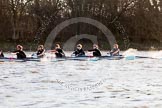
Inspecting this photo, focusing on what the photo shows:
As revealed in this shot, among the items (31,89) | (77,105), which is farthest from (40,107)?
(31,89)

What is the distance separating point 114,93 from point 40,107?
4.65 metres

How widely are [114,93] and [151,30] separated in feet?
197

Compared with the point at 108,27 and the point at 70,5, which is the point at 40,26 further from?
the point at 108,27

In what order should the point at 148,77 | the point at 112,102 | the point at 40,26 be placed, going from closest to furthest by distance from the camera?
1. the point at 112,102
2. the point at 148,77
3. the point at 40,26

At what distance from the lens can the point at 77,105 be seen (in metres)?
18.0

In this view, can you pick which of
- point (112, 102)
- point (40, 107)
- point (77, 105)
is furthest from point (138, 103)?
point (40, 107)

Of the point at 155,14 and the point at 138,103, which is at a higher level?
the point at 155,14

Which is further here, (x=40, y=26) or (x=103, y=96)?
(x=40, y=26)

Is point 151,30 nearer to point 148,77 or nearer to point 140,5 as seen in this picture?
point 140,5

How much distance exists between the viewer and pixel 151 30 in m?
79.9

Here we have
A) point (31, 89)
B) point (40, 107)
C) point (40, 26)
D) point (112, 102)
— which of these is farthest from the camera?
point (40, 26)

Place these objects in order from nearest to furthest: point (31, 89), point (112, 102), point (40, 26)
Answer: point (112, 102), point (31, 89), point (40, 26)

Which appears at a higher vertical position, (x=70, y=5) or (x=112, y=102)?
(x=70, y=5)

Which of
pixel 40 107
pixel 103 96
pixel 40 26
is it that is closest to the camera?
pixel 40 107
